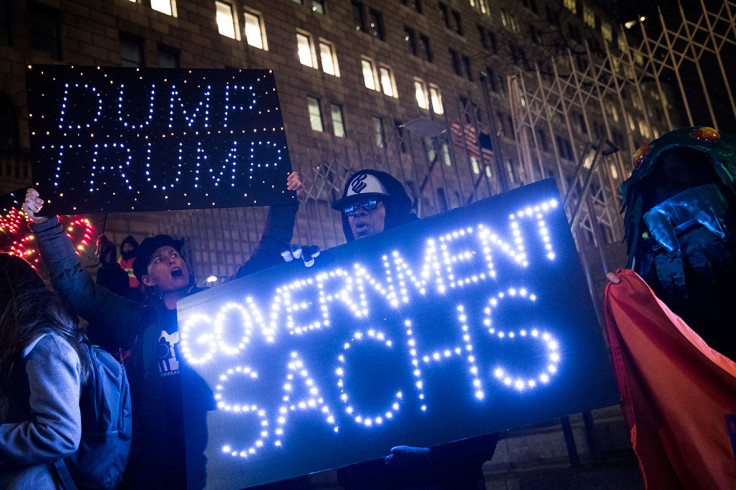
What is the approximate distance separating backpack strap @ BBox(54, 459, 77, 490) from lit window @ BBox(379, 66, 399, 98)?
22359mm

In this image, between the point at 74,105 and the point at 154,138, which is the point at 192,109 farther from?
the point at 74,105

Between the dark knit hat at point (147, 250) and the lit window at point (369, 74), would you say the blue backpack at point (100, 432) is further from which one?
the lit window at point (369, 74)

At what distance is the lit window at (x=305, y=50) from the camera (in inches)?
809

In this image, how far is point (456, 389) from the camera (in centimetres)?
225

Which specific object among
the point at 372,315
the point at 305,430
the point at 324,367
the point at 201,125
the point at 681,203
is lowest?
the point at 305,430

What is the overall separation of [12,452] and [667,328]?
297cm

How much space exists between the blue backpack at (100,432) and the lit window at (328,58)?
1974cm

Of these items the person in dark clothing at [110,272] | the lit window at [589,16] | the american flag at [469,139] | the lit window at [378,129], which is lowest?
the person in dark clothing at [110,272]

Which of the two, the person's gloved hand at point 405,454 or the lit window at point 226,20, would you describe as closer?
the person's gloved hand at point 405,454

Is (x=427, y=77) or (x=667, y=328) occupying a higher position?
(x=427, y=77)

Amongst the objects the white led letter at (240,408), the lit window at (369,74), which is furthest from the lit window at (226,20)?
the white led letter at (240,408)

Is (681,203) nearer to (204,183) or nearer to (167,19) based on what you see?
(204,183)

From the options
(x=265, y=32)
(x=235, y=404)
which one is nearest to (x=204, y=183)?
(x=235, y=404)

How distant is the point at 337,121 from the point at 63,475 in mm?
19567
